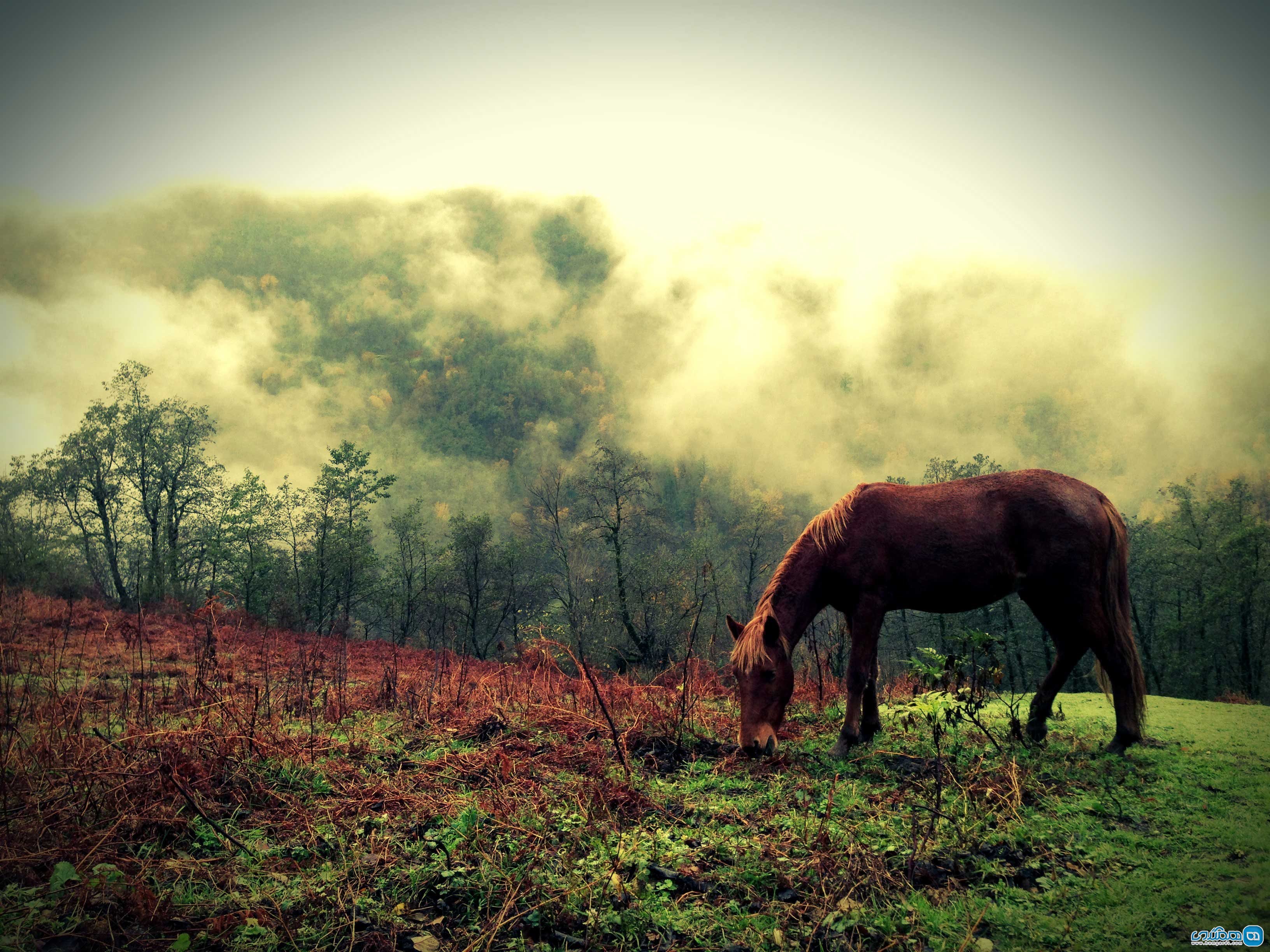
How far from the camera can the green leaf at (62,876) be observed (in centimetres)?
294

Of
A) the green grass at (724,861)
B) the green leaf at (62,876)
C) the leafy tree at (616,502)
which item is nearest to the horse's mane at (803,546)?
the green grass at (724,861)

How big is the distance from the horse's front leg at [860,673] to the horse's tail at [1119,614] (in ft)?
6.71

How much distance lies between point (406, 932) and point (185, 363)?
248m

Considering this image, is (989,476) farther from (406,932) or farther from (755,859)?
(406,932)

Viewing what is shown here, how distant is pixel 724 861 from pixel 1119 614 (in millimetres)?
4742

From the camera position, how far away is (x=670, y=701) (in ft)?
21.3

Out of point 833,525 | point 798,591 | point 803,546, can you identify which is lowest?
point 798,591

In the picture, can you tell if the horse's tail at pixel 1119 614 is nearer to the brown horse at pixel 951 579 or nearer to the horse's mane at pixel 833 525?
the brown horse at pixel 951 579

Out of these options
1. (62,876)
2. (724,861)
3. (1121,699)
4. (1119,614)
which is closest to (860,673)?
(1121,699)

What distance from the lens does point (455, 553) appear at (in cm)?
4512

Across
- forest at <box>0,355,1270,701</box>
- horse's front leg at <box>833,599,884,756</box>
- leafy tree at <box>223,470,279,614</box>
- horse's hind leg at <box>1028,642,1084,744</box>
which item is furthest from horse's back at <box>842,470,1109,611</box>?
leafy tree at <box>223,470,279,614</box>

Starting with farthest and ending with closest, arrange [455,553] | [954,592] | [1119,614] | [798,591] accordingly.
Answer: [455,553] → [798,591] → [954,592] → [1119,614]

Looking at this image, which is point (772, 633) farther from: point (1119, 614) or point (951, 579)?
point (1119, 614)

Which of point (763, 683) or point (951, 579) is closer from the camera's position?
point (763, 683)
